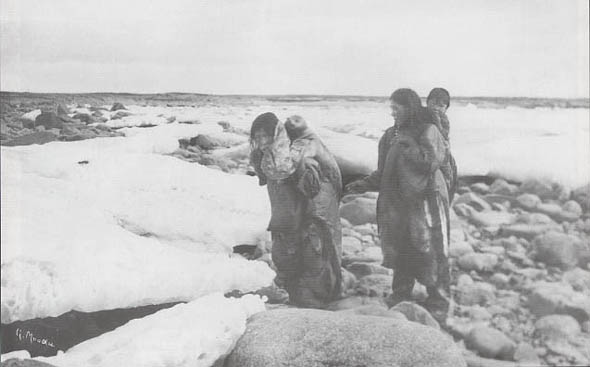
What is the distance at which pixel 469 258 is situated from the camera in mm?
4125

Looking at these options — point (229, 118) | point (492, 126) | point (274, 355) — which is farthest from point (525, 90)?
point (274, 355)

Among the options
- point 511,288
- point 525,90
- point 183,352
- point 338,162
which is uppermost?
point 525,90

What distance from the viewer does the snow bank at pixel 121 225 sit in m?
4.32

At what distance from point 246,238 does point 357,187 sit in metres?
0.71

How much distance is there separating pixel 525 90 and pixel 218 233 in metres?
1.86

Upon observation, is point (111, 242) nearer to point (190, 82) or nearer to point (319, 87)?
point (190, 82)

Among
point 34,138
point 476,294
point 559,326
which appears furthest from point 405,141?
point 34,138

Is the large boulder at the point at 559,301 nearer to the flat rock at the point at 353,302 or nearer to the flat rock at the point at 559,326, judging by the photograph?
the flat rock at the point at 559,326

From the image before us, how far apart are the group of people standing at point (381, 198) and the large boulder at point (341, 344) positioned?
0.61ft

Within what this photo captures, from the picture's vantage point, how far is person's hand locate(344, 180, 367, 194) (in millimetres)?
4320

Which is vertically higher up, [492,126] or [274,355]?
[492,126]

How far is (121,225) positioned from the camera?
454cm

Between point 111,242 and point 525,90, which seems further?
point 111,242
